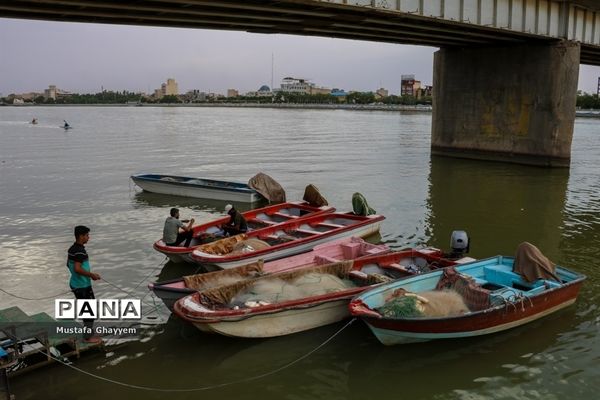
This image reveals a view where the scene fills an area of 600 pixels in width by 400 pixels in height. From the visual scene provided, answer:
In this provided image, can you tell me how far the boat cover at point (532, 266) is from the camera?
1068 cm

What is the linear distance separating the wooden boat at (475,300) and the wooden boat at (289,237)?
155 inches

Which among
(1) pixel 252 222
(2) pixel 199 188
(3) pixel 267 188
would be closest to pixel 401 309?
(1) pixel 252 222

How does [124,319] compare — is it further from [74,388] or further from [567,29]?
[567,29]

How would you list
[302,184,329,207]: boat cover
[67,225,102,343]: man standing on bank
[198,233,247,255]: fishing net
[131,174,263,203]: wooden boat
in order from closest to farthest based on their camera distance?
1. [67,225,102,343]: man standing on bank
2. [198,233,247,255]: fishing net
3. [302,184,329,207]: boat cover
4. [131,174,263,203]: wooden boat

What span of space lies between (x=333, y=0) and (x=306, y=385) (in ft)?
54.2

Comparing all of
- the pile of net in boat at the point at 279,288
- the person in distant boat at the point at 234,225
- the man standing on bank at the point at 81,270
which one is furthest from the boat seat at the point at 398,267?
Answer: the man standing on bank at the point at 81,270

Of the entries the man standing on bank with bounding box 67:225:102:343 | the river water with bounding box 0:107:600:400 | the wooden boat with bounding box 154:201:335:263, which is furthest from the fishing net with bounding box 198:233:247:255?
the man standing on bank with bounding box 67:225:102:343

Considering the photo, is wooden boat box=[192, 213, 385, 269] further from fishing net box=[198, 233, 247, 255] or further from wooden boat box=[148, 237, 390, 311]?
wooden boat box=[148, 237, 390, 311]

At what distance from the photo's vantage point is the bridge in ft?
72.1

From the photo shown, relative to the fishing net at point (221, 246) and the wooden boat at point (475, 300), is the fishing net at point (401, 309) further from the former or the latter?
the fishing net at point (221, 246)

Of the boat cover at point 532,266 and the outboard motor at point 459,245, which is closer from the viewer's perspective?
the boat cover at point 532,266

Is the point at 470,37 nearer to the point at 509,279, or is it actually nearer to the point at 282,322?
the point at 509,279

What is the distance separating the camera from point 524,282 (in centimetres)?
1078

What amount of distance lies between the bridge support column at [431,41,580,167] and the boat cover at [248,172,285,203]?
60.1 feet
